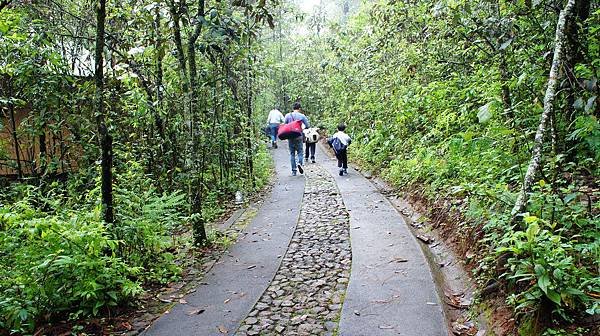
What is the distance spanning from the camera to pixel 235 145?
11.2 meters

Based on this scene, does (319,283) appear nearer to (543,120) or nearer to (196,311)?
(196,311)

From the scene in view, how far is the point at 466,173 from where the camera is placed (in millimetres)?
6336

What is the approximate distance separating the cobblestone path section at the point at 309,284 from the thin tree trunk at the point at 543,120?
1.98m

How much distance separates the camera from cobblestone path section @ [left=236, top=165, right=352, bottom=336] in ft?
13.6

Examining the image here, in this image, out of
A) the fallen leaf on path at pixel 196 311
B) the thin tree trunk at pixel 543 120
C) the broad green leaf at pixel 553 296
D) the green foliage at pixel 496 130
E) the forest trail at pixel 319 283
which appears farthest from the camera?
the fallen leaf on path at pixel 196 311

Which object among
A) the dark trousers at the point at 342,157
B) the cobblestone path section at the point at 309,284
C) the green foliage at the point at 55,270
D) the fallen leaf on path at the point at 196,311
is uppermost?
the dark trousers at the point at 342,157

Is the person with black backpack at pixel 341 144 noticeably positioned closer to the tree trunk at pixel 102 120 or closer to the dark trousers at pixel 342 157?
the dark trousers at pixel 342 157

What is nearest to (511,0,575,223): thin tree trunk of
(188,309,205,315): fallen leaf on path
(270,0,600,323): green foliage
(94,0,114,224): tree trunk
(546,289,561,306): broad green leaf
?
(270,0,600,323): green foliage

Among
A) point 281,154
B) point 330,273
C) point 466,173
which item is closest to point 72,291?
point 330,273

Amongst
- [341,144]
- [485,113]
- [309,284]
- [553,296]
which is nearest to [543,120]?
[485,113]

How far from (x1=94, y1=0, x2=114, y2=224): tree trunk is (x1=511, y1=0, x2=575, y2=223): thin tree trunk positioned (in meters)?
4.05

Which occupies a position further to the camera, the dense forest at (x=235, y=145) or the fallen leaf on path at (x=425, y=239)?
the fallen leaf on path at (x=425, y=239)

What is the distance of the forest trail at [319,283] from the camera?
4113 millimetres

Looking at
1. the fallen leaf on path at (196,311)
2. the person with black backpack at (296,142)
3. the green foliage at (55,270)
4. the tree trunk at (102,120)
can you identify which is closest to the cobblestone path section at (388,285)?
the fallen leaf on path at (196,311)
